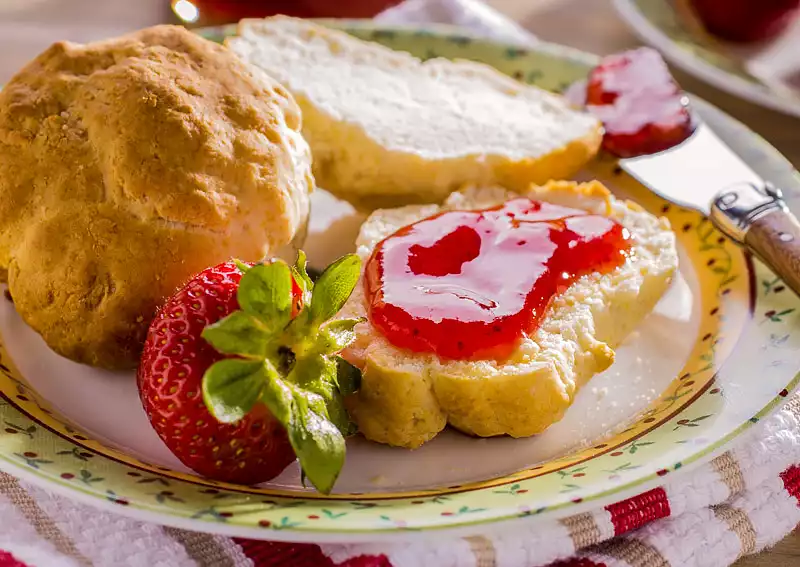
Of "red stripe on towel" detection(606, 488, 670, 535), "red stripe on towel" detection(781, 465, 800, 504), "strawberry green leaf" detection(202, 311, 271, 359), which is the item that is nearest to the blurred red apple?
"red stripe on towel" detection(781, 465, 800, 504)

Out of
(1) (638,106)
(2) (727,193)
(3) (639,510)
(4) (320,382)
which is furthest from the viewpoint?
(1) (638,106)

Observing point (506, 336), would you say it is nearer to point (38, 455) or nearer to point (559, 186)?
point (559, 186)

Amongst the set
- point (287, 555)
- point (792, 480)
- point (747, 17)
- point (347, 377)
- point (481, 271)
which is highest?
point (747, 17)

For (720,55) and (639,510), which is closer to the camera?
(639,510)

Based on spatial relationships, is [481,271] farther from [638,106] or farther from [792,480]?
[638,106]

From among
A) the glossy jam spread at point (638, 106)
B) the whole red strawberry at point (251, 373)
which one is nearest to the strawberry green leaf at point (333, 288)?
the whole red strawberry at point (251, 373)

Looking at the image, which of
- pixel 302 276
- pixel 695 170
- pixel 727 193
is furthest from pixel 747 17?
pixel 302 276
